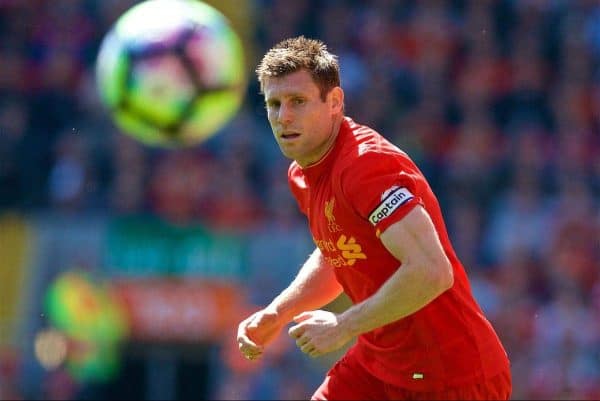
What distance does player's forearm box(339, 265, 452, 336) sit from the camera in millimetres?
4211

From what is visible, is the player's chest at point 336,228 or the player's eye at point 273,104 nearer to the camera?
the player's chest at point 336,228

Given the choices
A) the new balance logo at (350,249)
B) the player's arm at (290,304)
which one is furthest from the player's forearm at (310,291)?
the new balance logo at (350,249)

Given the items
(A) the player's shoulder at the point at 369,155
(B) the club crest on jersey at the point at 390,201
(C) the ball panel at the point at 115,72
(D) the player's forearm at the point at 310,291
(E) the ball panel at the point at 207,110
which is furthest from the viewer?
(E) the ball panel at the point at 207,110

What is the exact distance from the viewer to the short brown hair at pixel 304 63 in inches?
190

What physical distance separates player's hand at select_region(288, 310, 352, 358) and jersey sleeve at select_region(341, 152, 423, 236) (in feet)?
1.29

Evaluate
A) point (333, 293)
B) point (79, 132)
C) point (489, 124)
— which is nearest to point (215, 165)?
point (79, 132)

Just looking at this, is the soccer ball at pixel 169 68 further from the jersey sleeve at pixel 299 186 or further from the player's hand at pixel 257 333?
the player's hand at pixel 257 333

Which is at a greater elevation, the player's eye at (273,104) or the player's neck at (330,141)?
the player's eye at (273,104)

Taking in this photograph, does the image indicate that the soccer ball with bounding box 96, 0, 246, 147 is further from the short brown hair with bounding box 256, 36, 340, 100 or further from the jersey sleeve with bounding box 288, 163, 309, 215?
the short brown hair with bounding box 256, 36, 340, 100

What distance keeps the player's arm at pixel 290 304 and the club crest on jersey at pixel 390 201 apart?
0.91 m

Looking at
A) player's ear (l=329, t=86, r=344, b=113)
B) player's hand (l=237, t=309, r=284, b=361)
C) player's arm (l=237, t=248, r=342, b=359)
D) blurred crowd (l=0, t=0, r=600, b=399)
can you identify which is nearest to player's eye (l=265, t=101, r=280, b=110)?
player's ear (l=329, t=86, r=344, b=113)

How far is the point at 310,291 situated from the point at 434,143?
821 centimetres

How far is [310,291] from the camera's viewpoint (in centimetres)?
522

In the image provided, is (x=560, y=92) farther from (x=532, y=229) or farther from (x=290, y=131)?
(x=290, y=131)
